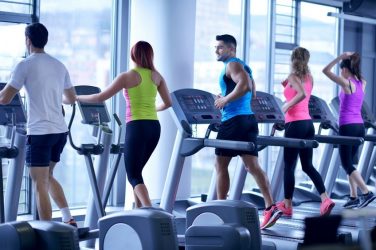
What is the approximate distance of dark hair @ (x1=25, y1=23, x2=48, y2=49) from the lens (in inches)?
181

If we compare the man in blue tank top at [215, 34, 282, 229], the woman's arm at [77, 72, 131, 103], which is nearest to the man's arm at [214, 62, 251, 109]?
the man in blue tank top at [215, 34, 282, 229]

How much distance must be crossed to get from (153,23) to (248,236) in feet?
10.1

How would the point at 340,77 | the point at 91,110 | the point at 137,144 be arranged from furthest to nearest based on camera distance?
the point at 340,77
the point at 91,110
the point at 137,144

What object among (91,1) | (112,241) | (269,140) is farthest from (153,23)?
(112,241)

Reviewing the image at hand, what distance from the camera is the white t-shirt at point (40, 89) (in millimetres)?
4555

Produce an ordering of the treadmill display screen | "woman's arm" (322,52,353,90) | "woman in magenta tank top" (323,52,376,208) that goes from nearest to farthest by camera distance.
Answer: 1. the treadmill display screen
2. "woman's arm" (322,52,353,90)
3. "woman in magenta tank top" (323,52,376,208)

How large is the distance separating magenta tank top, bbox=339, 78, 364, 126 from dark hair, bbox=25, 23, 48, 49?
3.32 m

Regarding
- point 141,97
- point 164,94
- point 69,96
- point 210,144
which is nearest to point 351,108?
point 210,144

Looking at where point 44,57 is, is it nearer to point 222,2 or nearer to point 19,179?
point 19,179

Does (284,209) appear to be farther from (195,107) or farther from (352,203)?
(352,203)

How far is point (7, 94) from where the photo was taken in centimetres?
450

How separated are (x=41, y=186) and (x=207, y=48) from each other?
3.99 meters

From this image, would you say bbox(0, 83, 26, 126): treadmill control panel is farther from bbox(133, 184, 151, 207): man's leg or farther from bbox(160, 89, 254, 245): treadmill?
bbox(160, 89, 254, 245): treadmill

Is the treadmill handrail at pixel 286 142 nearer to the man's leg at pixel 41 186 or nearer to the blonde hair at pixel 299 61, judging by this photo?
the blonde hair at pixel 299 61
